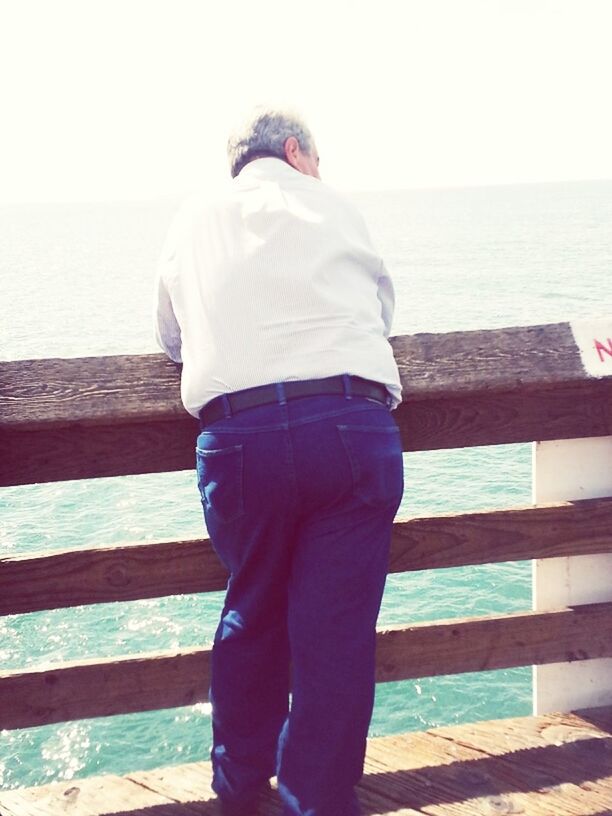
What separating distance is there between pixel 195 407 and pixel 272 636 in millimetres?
613

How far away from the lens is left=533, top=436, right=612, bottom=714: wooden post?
2.61 metres

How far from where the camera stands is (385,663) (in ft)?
8.33

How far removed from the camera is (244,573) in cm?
209

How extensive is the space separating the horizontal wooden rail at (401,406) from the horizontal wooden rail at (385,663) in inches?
21.7

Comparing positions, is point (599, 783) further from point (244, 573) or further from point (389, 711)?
point (389, 711)

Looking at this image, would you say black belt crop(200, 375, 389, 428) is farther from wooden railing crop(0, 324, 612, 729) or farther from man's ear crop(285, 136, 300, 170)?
Answer: man's ear crop(285, 136, 300, 170)

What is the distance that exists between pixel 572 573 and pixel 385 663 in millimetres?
649

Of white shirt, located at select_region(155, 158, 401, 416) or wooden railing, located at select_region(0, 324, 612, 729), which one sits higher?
white shirt, located at select_region(155, 158, 401, 416)

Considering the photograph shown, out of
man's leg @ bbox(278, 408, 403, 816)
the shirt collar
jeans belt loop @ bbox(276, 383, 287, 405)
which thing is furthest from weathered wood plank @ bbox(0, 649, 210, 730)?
the shirt collar

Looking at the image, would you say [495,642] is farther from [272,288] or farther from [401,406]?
[272,288]

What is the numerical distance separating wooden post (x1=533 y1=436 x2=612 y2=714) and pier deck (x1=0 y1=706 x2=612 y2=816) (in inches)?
5.4

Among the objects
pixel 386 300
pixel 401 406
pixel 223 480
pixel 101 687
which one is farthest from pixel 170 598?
pixel 223 480

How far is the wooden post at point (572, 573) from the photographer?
261cm

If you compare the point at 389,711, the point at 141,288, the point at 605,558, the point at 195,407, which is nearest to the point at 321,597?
the point at 195,407
